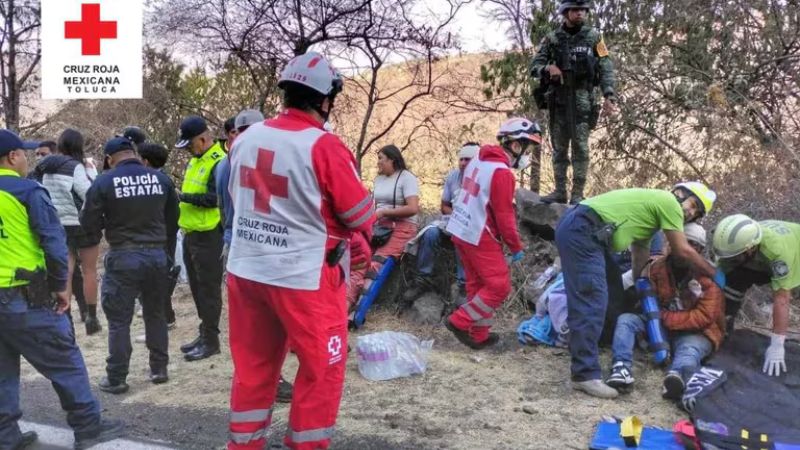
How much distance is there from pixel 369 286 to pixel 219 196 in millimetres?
1782

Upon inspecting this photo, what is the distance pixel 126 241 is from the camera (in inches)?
195

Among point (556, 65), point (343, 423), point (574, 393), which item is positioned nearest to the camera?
point (343, 423)

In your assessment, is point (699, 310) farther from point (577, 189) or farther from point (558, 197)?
point (558, 197)

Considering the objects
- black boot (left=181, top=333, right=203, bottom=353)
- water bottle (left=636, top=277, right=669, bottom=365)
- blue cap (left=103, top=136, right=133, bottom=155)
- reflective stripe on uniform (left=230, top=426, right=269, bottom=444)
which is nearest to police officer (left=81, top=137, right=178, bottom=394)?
blue cap (left=103, top=136, right=133, bottom=155)

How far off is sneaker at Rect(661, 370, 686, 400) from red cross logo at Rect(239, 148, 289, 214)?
2.89m

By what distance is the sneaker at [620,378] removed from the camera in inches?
184

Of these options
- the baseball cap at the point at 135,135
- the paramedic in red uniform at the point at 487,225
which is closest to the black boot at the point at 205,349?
the baseball cap at the point at 135,135

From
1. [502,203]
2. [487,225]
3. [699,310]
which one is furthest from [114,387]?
[699,310]

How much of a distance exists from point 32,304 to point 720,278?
14.5 feet

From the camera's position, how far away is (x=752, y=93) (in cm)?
799

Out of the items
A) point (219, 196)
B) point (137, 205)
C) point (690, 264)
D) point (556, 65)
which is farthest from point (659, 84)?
point (137, 205)

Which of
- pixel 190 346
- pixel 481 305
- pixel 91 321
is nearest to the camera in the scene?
pixel 481 305

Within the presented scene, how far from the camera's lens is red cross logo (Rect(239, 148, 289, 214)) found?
301 cm

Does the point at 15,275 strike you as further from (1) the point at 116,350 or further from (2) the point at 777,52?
(2) the point at 777,52
